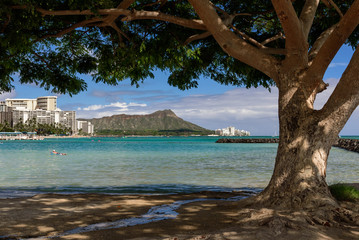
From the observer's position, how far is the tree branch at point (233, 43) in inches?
279

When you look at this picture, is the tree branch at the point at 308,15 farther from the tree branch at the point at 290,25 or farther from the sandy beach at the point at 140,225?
the sandy beach at the point at 140,225

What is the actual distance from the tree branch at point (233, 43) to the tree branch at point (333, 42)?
77cm

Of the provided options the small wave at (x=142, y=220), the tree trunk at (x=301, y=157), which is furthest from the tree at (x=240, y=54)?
the small wave at (x=142, y=220)

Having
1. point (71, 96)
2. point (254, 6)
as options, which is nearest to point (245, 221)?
point (254, 6)

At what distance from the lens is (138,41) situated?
9992 millimetres

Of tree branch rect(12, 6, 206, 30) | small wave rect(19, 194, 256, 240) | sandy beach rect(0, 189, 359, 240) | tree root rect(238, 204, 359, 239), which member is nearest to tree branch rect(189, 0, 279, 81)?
tree branch rect(12, 6, 206, 30)

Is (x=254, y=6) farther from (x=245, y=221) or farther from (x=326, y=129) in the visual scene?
(x=245, y=221)

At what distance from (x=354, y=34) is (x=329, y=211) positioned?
19.6 feet

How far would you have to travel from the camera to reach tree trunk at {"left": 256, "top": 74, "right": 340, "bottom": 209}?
254 inches

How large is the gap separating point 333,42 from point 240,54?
5.94 feet

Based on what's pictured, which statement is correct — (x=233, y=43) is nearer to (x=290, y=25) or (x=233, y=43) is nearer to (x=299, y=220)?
(x=290, y=25)

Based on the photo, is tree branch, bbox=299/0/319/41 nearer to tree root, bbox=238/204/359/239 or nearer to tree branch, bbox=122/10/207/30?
tree branch, bbox=122/10/207/30

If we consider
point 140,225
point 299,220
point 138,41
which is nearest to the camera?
point 299,220

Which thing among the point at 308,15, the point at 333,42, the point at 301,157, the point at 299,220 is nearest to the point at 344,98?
the point at 333,42
